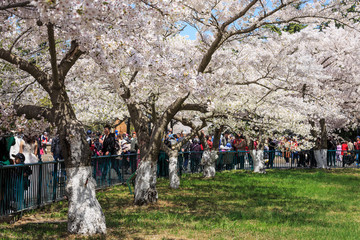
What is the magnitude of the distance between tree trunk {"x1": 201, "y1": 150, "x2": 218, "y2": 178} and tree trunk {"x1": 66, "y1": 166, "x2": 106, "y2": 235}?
1232 centimetres

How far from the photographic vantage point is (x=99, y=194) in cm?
1479

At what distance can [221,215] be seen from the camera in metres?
10.7

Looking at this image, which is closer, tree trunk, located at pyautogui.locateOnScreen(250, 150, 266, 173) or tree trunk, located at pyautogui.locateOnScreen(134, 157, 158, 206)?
tree trunk, located at pyautogui.locateOnScreen(134, 157, 158, 206)

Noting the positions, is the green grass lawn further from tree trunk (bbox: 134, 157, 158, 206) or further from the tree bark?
the tree bark

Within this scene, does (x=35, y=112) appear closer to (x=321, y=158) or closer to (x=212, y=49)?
(x=212, y=49)

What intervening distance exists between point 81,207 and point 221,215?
3.58 metres

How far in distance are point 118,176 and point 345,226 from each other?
33.1 feet

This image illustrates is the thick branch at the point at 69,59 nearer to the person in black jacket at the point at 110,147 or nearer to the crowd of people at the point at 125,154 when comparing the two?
the crowd of people at the point at 125,154

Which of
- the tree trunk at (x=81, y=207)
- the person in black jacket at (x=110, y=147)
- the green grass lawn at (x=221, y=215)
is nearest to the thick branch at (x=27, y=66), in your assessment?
the tree trunk at (x=81, y=207)

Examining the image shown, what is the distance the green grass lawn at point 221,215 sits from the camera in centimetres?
860

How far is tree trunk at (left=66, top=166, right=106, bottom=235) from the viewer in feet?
27.3

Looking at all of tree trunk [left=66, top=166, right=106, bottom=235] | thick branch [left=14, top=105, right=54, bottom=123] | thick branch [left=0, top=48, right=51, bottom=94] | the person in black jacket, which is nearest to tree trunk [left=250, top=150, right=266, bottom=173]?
the person in black jacket

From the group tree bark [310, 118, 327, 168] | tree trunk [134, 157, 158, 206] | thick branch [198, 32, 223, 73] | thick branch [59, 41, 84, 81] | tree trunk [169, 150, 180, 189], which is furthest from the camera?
tree bark [310, 118, 327, 168]

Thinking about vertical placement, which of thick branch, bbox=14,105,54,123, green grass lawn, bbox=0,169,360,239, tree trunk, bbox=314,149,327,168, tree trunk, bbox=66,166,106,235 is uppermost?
thick branch, bbox=14,105,54,123
